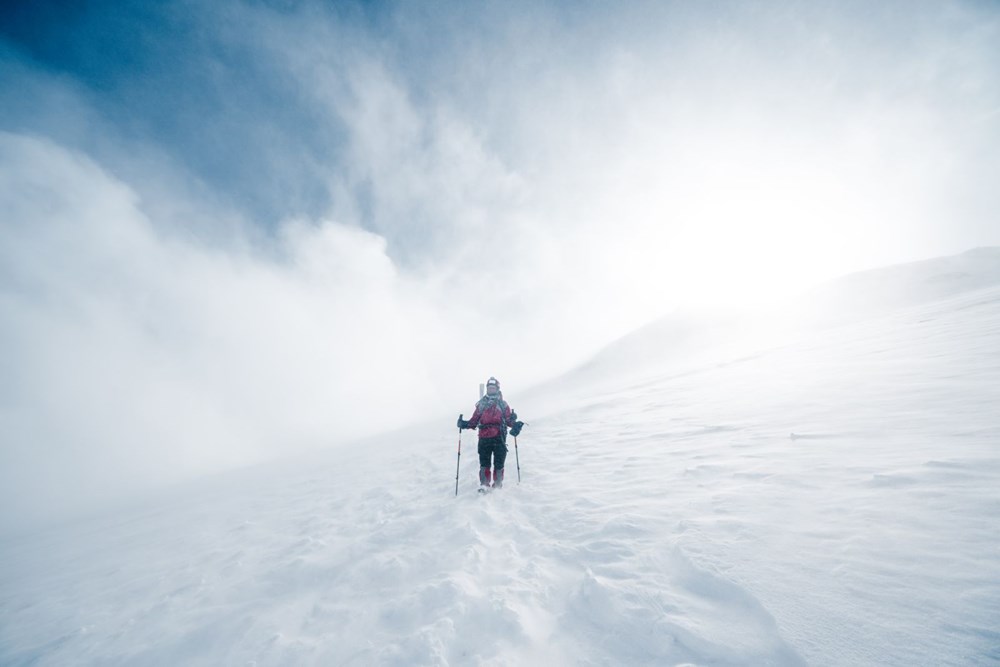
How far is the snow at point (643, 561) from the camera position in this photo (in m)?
3.22

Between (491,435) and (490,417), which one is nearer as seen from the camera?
(491,435)

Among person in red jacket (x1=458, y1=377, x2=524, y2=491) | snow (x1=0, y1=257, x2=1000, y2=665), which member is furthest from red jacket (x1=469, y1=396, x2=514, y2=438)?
snow (x1=0, y1=257, x2=1000, y2=665)

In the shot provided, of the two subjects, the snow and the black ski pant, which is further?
the black ski pant

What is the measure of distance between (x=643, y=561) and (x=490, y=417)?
5.45 meters

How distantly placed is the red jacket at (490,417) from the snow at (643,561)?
157cm

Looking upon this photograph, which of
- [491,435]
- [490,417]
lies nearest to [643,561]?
[491,435]

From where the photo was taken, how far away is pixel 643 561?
4.64 metres

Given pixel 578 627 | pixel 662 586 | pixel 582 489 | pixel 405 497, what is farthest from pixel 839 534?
pixel 405 497

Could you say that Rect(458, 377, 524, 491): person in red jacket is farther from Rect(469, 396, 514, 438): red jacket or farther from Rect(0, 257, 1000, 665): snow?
Rect(0, 257, 1000, 665): snow

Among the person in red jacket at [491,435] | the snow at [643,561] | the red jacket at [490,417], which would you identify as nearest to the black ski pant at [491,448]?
the person in red jacket at [491,435]

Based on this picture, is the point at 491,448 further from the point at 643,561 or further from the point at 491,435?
the point at 643,561

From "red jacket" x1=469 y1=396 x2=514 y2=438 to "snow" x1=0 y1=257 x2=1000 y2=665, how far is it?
1.57 m

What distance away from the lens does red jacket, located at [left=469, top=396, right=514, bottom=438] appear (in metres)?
9.48

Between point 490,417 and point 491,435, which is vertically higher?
point 490,417
